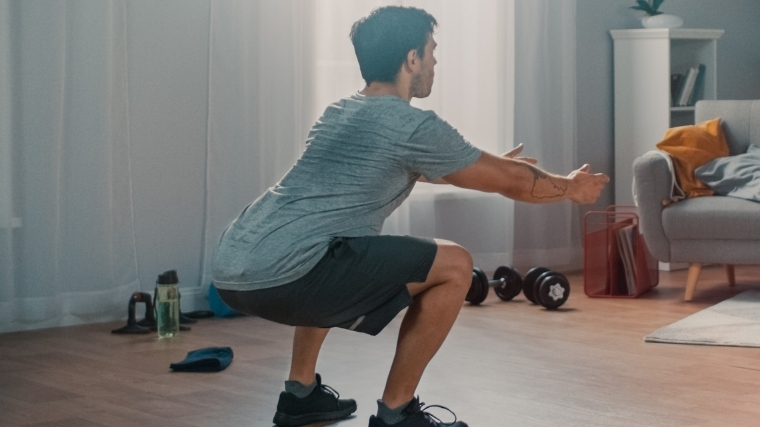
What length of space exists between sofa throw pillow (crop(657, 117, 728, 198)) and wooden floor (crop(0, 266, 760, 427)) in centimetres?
60

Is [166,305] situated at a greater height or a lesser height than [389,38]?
lesser

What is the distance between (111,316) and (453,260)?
7.30 feet

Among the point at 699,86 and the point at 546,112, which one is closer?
the point at 546,112

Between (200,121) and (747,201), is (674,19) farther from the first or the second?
(200,121)

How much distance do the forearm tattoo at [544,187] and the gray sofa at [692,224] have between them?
219 centimetres

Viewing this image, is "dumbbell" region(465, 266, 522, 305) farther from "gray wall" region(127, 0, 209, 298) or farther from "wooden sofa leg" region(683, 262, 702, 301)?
"gray wall" region(127, 0, 209, 298)

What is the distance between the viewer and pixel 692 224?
426 centimetres

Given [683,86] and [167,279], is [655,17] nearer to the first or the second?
[683,86]

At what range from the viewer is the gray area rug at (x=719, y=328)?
339cm

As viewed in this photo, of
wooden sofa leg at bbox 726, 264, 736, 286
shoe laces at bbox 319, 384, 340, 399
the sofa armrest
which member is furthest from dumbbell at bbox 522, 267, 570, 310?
shoe laces at bbox 319, 384, 340, 399

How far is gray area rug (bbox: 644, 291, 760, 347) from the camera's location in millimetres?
3391

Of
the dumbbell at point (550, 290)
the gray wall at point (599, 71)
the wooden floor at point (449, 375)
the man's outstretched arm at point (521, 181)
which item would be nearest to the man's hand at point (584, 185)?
the man's outstretched arm at point (521, 181)

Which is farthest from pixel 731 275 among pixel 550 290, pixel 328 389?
pixel 328 389

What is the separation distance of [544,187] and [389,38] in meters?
0.46
